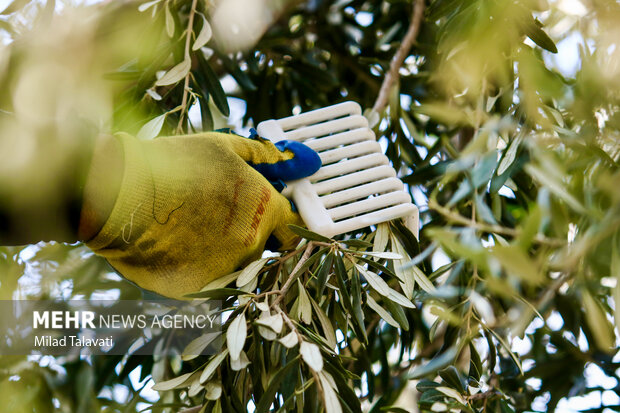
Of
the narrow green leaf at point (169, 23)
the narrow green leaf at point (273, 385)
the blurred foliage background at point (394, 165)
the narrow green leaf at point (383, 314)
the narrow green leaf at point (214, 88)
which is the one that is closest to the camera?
the blurred foliage background at point (394, 165)

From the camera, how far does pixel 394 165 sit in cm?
157

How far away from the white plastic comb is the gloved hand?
0.07m

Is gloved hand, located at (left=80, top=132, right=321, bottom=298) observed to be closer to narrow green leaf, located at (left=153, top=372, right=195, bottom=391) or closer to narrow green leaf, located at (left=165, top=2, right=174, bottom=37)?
narrow green leaf, located at (left=153, top=372, right=195, bottom=391)

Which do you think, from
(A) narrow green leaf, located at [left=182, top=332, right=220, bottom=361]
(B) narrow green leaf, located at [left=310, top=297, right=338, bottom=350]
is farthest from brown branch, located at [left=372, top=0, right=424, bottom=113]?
(A) narrow green leaf, located at [left=182, top=332, right=220, bottom=361]

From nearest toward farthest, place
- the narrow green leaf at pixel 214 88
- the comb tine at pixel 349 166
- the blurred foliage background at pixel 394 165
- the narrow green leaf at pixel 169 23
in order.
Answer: the blurred foliage background at pixel 394 165 → the comb tine at pixel 349 166 → the narrow green leaf at pixel 169 23 → the narrow green leaf at pixel 214 88

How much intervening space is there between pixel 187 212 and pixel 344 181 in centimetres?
32

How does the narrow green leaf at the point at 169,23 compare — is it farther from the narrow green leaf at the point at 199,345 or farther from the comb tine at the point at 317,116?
the narrow green leaf at the point at 199,345

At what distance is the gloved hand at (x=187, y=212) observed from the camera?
886mm

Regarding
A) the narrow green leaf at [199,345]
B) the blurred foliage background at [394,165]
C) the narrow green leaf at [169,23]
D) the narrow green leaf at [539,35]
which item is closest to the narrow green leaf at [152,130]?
the blurred foliage background at [394,165]

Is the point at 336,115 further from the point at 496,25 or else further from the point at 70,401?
the point at 70,401

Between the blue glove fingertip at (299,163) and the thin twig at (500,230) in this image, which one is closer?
the thin twig at (500,230)

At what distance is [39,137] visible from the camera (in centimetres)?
81

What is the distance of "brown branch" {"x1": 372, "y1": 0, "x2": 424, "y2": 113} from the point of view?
1.48 metres

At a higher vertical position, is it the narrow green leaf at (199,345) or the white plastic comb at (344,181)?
the white plastic comb at (344,181)
